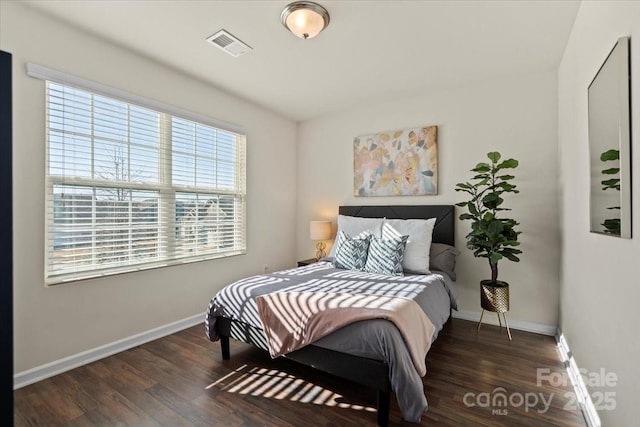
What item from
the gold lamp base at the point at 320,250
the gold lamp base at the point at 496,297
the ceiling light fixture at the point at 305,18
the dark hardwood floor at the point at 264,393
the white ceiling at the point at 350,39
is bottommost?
the dark hardwood floor at the point at 264,393

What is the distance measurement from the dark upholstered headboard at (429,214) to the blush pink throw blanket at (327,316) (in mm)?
1557

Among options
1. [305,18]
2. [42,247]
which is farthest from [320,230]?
[42,247]

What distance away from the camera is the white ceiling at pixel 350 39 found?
2.12 metres

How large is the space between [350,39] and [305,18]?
518 millimetres

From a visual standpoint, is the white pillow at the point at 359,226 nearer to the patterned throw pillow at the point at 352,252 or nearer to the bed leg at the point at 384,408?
the patterned throw pillow at the point at 352,252

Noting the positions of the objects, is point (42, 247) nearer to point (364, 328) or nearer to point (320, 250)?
point (364, 328)

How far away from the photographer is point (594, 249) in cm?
171

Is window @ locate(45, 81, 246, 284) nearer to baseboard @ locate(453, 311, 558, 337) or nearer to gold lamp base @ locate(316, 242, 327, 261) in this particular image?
gold lamp base @ locate(316, 242, 327, 261)

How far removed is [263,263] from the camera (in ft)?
13.6

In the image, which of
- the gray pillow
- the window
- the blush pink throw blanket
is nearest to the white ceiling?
the window

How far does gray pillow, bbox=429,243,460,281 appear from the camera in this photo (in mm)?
3170

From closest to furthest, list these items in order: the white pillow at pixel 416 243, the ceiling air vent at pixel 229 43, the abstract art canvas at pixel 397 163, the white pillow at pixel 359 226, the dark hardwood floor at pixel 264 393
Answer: the dark hardwood floor at pixel 264 393 → the ceiling air vent at pixel 229 43 → the white pillow at pixel 416 243 → the white pillow at pixel 359 226 → the abstract art canvas at pixel 397 163

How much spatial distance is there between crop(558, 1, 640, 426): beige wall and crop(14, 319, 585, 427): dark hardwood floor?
15.5 inches

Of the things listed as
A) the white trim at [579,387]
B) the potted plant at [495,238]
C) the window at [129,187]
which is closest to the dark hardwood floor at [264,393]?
the white trim at [579,387]
